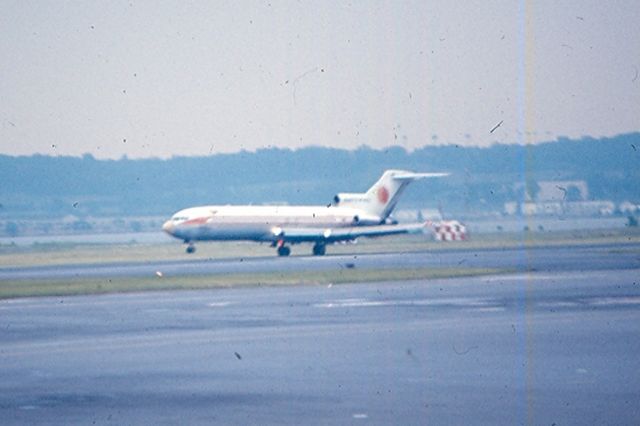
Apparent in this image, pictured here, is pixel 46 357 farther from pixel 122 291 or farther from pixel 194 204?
pixel 194 204

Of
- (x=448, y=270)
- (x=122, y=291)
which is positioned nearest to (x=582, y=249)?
(x=448, y=270)

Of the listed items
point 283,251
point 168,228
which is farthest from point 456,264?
point 168,228

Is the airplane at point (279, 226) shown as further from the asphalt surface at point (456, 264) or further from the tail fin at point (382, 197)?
the asphalt surface at point (456, 264)

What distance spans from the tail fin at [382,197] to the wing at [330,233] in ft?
14.0

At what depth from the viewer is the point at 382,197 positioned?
77500mm

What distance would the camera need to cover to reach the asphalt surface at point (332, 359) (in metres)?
13.6

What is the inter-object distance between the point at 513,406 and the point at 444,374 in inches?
113

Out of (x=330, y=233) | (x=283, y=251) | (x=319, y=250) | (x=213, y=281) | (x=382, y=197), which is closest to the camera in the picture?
(x=213, y=281)

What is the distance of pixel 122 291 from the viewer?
37.2m

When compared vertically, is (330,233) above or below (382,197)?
below

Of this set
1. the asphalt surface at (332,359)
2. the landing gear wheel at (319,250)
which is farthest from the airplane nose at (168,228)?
the asphalt surface at (332,359)

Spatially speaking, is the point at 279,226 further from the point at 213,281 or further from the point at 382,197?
the point at 213,281

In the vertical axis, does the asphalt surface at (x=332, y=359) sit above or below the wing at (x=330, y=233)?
above

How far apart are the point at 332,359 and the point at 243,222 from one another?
175ft
